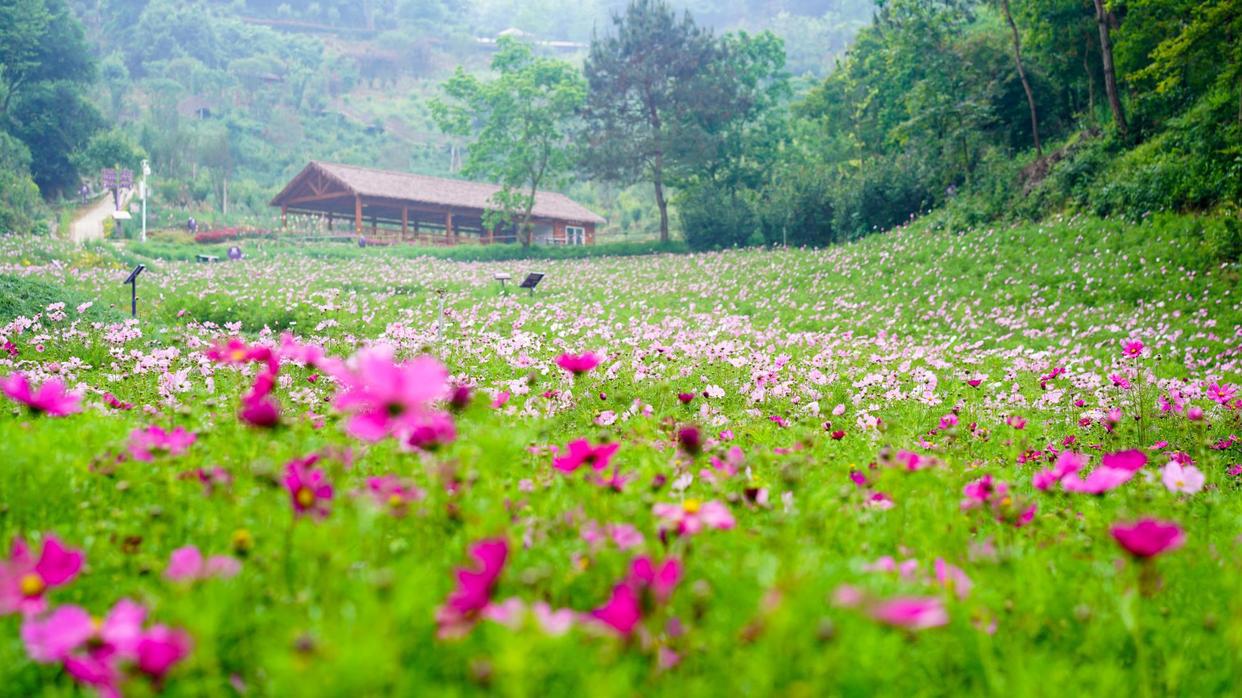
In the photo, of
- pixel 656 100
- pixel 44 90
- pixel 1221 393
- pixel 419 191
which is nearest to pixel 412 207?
pixel 419 191

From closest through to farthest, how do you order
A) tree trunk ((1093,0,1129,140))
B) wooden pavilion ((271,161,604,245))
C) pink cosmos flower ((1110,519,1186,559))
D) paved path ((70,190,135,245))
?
pink cosmos flower ((1110,519,1186,559)) < tree trunk ((1093,0,1129,140)) < paved path ((70,190,135,245)) < wooden pavilion ((271,161,604,245))

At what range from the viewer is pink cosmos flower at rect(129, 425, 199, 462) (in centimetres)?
212

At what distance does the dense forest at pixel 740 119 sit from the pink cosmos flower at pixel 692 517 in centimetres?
1283

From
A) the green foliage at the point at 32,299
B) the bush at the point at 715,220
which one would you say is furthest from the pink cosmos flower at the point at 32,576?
the bush at the point at 715,220

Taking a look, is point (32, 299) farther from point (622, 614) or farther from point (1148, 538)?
point (1148, 538)

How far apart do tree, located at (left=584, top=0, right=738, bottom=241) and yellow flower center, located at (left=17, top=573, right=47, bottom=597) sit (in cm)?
3108

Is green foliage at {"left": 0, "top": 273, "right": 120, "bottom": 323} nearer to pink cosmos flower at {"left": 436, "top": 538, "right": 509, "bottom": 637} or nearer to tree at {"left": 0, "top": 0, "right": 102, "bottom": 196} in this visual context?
pink cosmos flower at {"left": 436, "top": 538, "right": 509, "bottom": 637}

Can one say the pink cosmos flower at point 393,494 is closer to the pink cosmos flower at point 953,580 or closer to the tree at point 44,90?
the pink cosmos flower at point 953,580

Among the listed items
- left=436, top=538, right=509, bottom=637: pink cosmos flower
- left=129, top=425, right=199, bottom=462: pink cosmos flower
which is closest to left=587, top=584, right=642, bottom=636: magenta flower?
left=436, top=538, right=509, bottom=637: pink cosmos flower

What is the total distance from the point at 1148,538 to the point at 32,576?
5.69 feet

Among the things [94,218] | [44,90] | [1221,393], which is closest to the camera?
[1221,393]

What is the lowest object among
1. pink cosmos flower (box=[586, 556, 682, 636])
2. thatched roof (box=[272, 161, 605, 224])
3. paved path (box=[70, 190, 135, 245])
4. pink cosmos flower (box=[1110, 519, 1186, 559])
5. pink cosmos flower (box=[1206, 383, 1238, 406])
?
pink cosmos flower (box=[1206, 383, 1238, 406])

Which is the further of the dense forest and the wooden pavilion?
the wooden pavilion

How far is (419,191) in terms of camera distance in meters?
36.5
